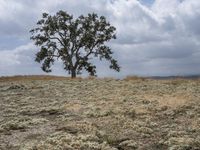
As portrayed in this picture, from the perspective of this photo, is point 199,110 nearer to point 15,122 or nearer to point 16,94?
point 15,122

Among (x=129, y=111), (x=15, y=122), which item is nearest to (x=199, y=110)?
(x=129, y=111)

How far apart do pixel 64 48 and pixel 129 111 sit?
4459cm

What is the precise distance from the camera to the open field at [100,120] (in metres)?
13.5

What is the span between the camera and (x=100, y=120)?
17.2 metres

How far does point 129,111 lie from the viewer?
61.3 feet

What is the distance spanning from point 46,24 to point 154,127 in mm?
48555

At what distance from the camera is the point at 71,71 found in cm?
6266

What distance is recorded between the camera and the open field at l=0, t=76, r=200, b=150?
44.3 ft

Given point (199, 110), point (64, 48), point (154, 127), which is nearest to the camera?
point (154, 127)

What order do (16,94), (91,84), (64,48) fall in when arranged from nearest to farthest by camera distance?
(16,94), (91,84), (64,48)

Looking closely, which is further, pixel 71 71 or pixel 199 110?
pixel 71 71

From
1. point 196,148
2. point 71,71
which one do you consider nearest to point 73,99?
point 196,148

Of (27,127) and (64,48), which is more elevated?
(64,48)

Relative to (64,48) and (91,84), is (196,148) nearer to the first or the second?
(91,84)
